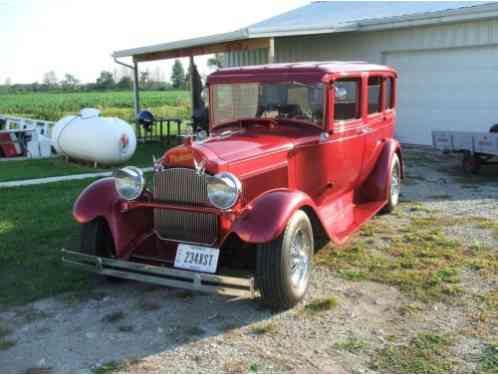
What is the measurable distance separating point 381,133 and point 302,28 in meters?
5.57

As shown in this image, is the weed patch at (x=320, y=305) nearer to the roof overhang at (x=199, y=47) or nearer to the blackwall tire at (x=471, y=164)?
the blackwall tire at (x=471, y=164)

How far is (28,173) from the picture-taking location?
33.4 ft

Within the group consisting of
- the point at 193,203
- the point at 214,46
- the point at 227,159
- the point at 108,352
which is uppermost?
the point at 214,46

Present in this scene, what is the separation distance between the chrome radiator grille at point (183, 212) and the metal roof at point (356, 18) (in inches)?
266

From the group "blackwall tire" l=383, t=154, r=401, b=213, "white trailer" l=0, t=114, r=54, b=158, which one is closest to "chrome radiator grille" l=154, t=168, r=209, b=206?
"blackwall tire" l=383, t=154, r=401, b=213

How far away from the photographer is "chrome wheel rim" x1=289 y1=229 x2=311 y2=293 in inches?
158

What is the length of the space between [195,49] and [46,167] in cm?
481

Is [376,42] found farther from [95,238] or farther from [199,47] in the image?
[95,238]

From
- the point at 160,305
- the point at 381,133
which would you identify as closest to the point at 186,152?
the point at 160,305

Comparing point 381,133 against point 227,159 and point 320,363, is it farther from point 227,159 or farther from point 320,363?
point 320,363

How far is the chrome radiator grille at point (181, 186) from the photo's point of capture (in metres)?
4.04

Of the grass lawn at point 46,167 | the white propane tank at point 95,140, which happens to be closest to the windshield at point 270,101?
the grass lawn at point 46,167

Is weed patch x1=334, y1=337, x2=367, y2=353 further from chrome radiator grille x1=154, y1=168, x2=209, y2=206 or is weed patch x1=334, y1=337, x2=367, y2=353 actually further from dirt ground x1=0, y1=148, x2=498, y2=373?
chrome radiator grille x1=154, y1=168, x2=209, y2=206

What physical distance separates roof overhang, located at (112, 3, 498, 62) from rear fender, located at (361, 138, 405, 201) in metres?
4.93
